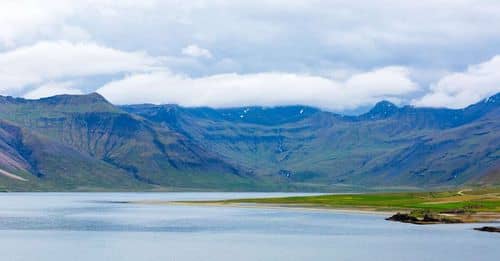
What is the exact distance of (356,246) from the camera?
123812 millimetres

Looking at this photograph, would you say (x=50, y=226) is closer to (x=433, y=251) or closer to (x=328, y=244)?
(x=328, y=244)

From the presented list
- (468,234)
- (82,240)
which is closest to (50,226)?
(82,240)

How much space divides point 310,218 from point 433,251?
274 ft

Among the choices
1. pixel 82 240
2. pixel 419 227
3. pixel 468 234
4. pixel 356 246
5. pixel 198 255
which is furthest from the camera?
pixel 419 227

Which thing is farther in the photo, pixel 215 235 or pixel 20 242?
pixel 215 235

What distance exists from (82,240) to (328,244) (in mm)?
37196

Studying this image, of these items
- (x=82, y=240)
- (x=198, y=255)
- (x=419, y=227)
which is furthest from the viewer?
(x=419, y=227)

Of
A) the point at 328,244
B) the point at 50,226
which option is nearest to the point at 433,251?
the point at 328,244

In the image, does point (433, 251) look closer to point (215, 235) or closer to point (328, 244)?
point (328, 244)

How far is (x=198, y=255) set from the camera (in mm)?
110312

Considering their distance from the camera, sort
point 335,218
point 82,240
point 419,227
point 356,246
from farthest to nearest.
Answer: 1. point 335,218
2. point 419,227
3. point 82,240
4. point 356,246

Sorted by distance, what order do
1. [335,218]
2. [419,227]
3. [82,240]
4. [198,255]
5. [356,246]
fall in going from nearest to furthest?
1. [198,255]
2. [356,246]
3. [82,240]
4. [419,227]
5. [335,218]

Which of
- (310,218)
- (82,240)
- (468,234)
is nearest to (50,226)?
(82,240)

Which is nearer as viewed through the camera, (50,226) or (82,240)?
(82,240)
